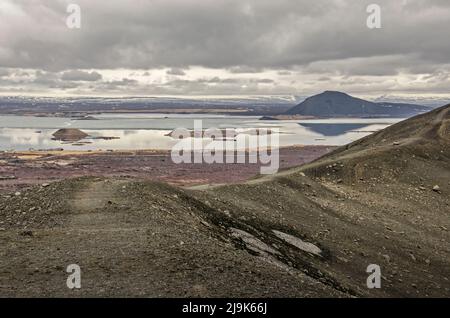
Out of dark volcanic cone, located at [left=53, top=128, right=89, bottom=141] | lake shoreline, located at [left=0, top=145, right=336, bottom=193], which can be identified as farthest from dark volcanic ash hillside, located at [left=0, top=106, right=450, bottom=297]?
dark volcanic cone, located at [left=53, top=128, right=89, bottom=141]

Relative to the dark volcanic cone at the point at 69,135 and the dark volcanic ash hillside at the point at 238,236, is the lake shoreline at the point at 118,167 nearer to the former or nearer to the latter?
the dark volcanic ash hillside at the point at 238,236

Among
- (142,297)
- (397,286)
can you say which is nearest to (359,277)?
→ (397,286)

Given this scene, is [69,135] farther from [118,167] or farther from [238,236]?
[238,236]

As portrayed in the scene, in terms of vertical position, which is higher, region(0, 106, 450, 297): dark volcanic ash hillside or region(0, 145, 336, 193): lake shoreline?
region(0, 106, 450, 297): dark volcanic ash hillside

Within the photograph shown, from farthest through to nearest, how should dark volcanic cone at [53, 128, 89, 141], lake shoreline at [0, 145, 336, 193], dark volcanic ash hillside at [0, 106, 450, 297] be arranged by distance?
dark volcanic cone at [53, 128, 89, 141], lake shoreline at [0, 145, 336, 193], dark volcanic ash hillside at [0, 106, 450, 297]

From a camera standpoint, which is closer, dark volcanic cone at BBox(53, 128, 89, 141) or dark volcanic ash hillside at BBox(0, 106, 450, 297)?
dark volcanic ash hillside at BBox(0, 106, 450, 297)

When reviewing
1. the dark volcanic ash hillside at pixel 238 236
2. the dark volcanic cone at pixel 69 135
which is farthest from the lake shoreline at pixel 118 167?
the dark volcanic cone at pixel 69 135

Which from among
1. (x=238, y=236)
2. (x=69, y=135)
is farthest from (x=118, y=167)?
(x=69, y=135)

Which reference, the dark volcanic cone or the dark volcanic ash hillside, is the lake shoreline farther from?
the dark volcanic cone
